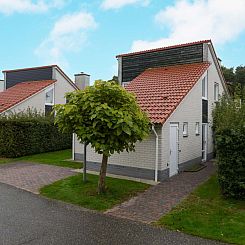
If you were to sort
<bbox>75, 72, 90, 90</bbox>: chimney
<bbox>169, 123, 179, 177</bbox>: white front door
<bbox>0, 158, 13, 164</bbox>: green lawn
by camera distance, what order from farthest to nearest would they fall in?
<bbox>75, 72, 90, 90</bbox>: chimney, <bbox>0, 158, 13, 164</bbox>: green lawn, <bbox>169, 123, 179, 177</bbox>: white front door

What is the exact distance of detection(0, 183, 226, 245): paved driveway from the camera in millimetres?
6496

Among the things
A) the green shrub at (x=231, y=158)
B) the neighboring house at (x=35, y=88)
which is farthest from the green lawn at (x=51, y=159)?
the green shrub at (x=231, y=158)

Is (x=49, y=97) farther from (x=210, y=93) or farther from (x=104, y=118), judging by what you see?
(x=104, y=118)

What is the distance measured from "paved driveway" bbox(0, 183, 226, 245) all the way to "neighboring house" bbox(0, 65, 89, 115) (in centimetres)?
1453

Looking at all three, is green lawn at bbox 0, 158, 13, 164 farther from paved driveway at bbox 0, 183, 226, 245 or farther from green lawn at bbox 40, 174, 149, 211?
paved driveway at bbox 0, 183, 226, 245

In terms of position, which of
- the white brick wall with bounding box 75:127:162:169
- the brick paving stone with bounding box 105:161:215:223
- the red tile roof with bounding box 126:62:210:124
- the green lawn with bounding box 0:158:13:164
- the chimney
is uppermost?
the chimney

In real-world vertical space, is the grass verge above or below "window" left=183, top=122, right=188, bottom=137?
below

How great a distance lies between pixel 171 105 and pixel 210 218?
659 cm

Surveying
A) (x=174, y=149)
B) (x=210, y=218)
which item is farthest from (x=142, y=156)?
(x=210, y=218)

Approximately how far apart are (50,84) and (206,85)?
1322cm

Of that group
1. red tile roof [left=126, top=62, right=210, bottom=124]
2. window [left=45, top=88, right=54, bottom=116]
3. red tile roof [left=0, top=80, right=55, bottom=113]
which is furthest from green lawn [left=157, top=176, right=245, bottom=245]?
window [left=45, top=88, right=54, bottom=116]

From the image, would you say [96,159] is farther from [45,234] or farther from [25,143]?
[45,234]

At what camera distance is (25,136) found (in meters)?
19.3

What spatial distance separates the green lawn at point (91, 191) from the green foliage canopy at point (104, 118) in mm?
1476
